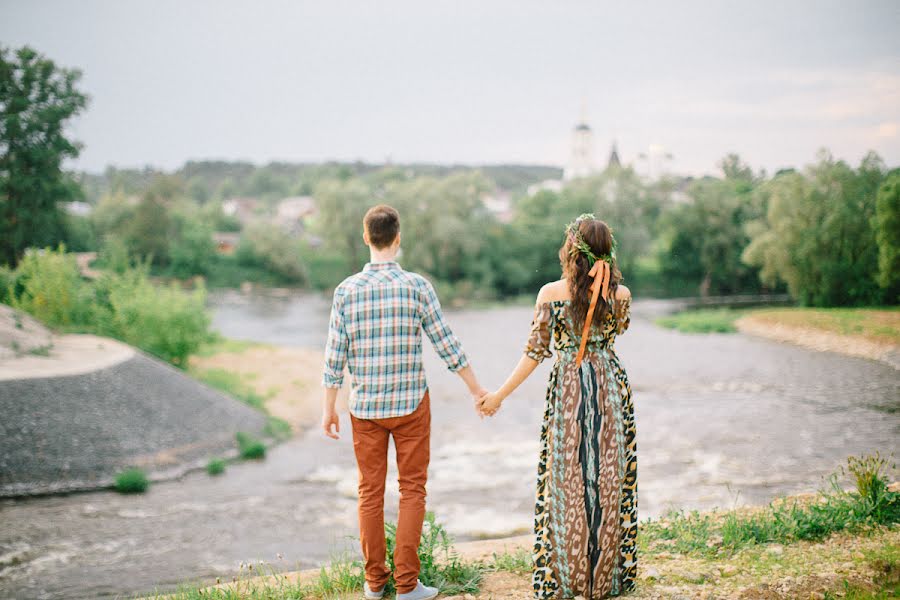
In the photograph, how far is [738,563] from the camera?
471 cm

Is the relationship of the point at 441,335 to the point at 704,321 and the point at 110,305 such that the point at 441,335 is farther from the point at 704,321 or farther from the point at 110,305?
the point at 704,321

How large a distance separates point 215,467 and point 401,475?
1007 cm

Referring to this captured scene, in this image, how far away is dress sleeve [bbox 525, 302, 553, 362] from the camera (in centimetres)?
402

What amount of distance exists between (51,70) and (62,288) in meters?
20.2

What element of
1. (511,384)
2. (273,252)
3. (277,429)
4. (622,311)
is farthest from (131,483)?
(273,252)

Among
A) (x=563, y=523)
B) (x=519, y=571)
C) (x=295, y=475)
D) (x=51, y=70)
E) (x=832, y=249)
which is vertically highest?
(x=51, y=70)

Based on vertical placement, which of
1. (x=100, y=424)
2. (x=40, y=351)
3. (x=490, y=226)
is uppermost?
(x=490, y=226)

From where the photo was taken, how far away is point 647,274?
50219 millimetres

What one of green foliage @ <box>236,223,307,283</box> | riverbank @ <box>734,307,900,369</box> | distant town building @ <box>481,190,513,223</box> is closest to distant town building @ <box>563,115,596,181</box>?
distant town building @ <box>481,190,513,223</box>

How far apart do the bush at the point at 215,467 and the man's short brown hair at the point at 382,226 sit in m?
10.4

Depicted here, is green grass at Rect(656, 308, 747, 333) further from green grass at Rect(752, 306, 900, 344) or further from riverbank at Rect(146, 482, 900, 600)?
riverbank at Rect(146, 482, 900, 600)

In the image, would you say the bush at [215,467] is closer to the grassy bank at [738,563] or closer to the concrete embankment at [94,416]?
the concrete embankment at [94,416]

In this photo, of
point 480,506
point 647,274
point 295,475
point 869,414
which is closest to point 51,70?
point 295,475

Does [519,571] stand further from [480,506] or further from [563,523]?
[480,506]
